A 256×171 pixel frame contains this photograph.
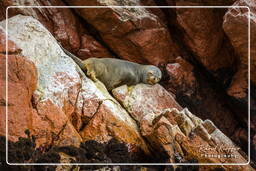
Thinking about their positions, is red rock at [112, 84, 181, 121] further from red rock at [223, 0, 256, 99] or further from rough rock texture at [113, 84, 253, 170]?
red rock at [223, 0, 256, 99]

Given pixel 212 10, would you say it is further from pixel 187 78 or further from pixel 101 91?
pixel 101 91

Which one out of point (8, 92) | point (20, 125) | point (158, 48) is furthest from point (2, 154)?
point (158, 48)

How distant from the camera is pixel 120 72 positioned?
648 centimetres

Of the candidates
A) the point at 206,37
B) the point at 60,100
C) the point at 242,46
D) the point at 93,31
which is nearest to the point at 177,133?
the point at 60,100

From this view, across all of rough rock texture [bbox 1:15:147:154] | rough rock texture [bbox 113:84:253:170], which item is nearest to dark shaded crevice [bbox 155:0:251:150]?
rough rock texture [bbox 113:84:253:170]

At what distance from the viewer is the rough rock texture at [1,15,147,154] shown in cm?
501

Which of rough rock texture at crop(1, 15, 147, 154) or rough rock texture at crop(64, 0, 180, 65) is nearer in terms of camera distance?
rough rock texture at crop(1, 15, 147, 154)

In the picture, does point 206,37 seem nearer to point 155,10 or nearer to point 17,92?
point 155,10

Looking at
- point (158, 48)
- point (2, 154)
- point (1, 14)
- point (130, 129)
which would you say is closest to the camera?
point (2, 154)

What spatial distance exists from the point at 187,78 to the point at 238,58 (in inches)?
29.9

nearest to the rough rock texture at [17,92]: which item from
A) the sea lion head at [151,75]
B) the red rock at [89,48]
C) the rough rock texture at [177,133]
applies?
the rough rock texture at [177,133]

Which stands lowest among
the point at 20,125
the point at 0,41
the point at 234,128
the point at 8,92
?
the point at 234,128

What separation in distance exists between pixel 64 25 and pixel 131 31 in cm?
95

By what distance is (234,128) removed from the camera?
6.23 m
